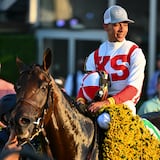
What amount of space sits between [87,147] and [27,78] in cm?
82

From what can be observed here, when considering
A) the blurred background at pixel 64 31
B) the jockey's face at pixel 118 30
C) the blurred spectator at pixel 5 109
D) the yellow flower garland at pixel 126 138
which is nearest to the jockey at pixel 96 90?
the yellow flower garland at pixel 126 138

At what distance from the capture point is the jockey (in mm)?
5071

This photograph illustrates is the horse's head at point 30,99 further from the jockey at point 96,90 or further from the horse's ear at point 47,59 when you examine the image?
the jockey at point 96,90

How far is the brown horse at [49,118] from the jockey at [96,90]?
11cm

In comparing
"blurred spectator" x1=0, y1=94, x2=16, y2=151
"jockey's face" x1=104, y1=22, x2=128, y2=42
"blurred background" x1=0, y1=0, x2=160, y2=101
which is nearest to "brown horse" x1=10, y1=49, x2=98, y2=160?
"blurred spectator" x1=0, y1=94, x2=16, y2=151

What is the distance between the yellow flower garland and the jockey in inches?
2.7

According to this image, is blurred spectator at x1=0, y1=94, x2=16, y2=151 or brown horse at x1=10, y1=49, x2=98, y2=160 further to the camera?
blurred spectator at x1=0, y1=94, x2=16, y2=151

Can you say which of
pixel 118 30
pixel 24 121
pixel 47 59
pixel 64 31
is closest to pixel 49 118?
pixel 24 121

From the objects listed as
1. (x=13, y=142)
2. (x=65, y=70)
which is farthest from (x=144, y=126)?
(x=65, y=70)

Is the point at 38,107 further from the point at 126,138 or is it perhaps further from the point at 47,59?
the point at 126,138

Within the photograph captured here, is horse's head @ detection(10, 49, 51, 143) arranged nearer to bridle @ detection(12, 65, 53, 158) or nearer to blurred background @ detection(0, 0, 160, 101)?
bridle @ detection(12, 65, 53, 158)

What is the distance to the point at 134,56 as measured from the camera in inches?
208

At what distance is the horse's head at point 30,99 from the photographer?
434 centimetres

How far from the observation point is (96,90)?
5.26 metres
